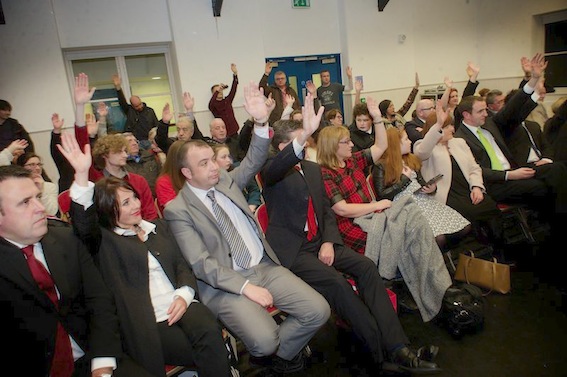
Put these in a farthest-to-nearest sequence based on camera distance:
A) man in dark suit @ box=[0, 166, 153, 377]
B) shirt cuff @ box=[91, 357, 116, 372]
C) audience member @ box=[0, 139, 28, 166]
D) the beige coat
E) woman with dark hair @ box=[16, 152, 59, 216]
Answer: audience member @ box=[0, 139, 28, 166] → the beige coat → woman with dark hair @ box=[16, 152, 59, 216] → shirt cuff @ box=[91, 357, 116, 372] → man in dark suit @ box=[0, 166, 153, 377]

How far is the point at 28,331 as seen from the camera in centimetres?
151

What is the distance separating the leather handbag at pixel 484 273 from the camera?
2787 millimetres

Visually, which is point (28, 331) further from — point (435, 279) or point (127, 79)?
point (127, 79)

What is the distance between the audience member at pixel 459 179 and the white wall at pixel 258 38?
4.59 meters

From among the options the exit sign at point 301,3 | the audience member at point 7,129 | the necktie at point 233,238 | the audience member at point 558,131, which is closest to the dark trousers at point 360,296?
the necktie at point 233,238

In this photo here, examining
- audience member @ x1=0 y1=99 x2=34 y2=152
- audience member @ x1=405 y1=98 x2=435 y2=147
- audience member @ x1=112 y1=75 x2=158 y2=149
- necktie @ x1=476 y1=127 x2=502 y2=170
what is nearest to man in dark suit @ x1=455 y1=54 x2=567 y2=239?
necktie @ x1=476 y1=127 x2=502 y2=170

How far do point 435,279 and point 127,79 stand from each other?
6.30m

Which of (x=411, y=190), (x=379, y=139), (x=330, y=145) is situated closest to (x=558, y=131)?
(x=411, y=190)

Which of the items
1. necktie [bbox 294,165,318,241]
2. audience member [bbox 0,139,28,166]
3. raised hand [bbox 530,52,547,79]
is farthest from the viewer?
raised hand [bbox 530,52,547,79]

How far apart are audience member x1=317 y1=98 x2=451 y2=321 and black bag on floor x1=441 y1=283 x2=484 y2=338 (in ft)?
0.20

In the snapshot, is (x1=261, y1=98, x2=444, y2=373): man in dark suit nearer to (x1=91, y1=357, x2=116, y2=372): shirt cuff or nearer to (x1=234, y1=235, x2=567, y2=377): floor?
(x1=234, y1=235, x2=567, y2=377): floor

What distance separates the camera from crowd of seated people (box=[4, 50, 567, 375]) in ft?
6.11

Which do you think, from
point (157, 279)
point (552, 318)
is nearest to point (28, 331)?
point (157, 279)

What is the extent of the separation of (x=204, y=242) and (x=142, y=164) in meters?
2.10
